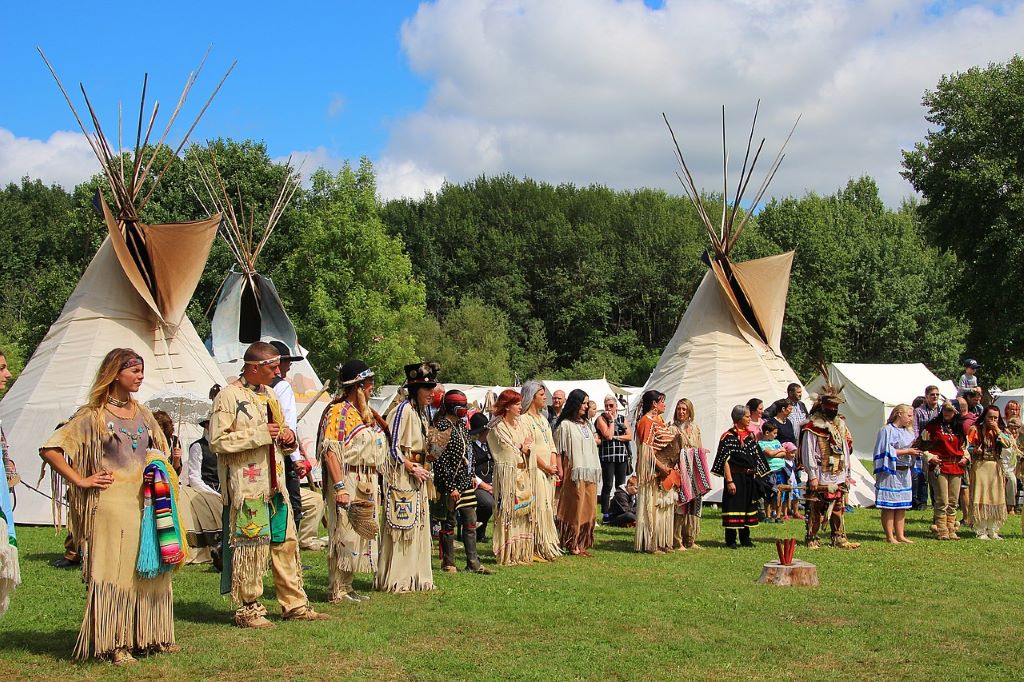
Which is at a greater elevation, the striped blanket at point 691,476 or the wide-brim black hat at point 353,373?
the wide-brim black hat at point 353,373

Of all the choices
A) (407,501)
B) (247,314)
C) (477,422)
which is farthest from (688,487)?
(247,314)

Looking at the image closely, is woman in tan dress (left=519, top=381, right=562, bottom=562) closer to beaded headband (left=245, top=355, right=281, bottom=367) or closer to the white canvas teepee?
beaded headband (left=245, top=355, right=281, bottom=367)

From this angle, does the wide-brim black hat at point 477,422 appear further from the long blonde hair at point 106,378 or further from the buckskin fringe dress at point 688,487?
the long blonde hair at point 106,378

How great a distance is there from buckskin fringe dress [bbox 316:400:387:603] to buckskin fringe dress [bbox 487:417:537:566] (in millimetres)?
2192

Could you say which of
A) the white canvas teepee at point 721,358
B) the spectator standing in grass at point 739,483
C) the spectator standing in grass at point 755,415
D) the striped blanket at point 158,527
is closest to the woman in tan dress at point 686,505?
the spectator standing in grass at point 739,483

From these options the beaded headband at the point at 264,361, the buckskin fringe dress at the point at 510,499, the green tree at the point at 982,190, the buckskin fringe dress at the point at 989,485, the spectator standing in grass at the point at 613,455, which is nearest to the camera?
the beaded headband at the point at 264,361

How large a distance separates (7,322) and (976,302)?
35.0 meters

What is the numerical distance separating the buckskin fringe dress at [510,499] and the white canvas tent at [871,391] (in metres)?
16.2

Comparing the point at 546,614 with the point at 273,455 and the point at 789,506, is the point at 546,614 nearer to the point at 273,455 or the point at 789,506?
the point at 273,455

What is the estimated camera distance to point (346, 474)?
729cm

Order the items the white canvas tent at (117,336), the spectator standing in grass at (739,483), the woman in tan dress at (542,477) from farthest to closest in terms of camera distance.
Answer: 1. the white canvas tent at (117,336)
2. the spectator standing in grass at (739,483)
3. the woman in tan dress at (542,477)

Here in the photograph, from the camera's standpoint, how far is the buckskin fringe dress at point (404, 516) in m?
7.66

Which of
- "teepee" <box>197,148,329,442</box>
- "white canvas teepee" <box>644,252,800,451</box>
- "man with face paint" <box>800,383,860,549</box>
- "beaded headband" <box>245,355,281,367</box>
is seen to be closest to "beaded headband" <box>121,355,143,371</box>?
"beaded headband" <box>245,355,281,367</box>

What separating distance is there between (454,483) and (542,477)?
1426mm
